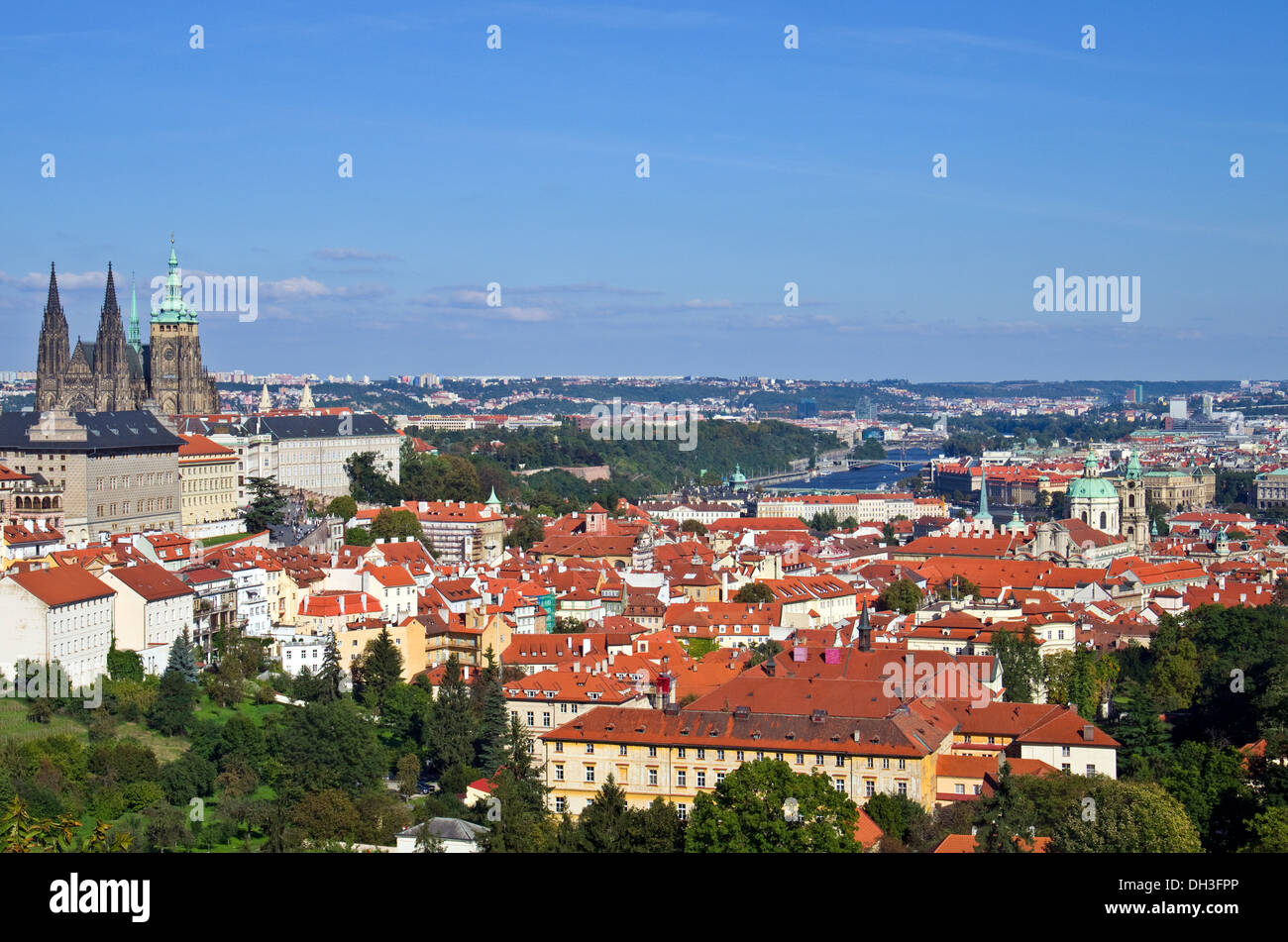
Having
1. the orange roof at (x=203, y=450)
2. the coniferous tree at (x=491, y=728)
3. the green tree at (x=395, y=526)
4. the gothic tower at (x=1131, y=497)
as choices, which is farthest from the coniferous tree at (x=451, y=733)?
the gothic tower at (x=1131, y=497)

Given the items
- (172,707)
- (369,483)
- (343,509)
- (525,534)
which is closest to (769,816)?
(172,707)

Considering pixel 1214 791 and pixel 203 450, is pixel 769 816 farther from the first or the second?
pixel 203 450

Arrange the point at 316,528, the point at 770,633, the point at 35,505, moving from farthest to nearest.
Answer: the point at 316,528, the point at 35,505, the point at 770,633

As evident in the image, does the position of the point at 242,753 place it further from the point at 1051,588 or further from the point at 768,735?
the point at 1051,588

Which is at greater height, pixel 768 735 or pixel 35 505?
pixel 35 505

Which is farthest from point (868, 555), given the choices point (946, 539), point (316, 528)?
point (316, 528)

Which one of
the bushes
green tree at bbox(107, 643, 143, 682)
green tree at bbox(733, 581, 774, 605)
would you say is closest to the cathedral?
green tree at bbox(733, 581, 774, 605)
